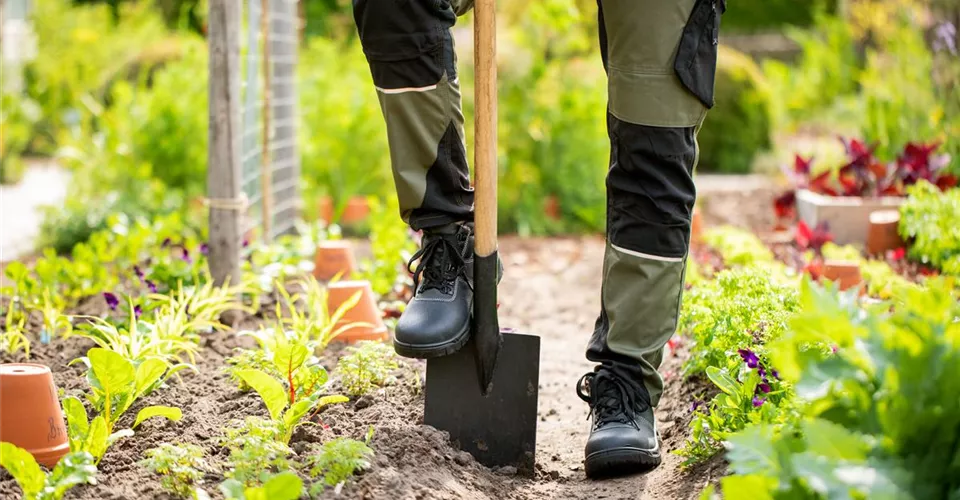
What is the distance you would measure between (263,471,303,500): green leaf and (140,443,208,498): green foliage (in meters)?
Answer: 0.31

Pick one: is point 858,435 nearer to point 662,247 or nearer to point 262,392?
point 662,247

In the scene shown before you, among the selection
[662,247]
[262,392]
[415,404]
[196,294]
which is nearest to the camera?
[262,392]

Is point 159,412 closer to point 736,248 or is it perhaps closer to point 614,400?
point 614,400

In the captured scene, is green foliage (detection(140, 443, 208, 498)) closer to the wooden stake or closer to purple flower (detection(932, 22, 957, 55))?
the wooden stake

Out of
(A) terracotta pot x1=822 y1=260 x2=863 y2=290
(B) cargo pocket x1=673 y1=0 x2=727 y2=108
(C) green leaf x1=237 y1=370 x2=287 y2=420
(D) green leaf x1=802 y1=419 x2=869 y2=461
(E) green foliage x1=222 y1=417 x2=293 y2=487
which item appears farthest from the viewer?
(A) terracotta pot x1=822 y1=260 x2=863 y2=290

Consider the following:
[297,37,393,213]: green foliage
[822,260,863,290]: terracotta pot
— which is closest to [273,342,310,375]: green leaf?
[822,260,863,290]: terracotta pot

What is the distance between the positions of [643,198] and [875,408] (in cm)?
86

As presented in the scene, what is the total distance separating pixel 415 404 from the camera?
7.73ft

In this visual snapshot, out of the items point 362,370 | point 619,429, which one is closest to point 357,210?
point 362,370

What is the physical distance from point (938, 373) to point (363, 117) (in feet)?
14.5

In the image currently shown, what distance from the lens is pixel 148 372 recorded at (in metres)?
2.06

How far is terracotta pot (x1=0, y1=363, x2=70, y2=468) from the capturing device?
1841 mm

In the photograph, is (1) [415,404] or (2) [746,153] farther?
(2) [746,153]

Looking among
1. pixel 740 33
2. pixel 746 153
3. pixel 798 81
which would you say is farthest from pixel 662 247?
pixel 740 33
